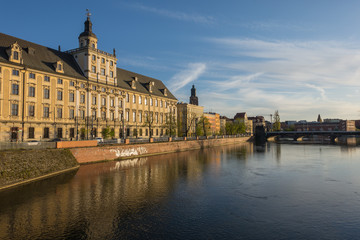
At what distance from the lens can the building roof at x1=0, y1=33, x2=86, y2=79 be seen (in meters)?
52.4


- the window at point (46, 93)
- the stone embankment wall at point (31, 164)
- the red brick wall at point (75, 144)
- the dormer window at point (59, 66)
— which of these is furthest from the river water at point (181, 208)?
the dormer window at point (59, 66)

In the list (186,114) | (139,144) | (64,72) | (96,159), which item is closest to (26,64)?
(64,72)

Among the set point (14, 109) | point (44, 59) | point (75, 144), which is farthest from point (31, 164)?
point (44, 59)

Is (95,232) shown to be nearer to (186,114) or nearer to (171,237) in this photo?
(171,237)

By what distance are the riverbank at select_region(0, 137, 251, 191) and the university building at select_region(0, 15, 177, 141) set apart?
7720 mm

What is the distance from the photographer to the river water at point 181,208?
17500 millimetres

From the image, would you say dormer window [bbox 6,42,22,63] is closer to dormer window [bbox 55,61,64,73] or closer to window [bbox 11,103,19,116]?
dormer window [bbox 55,61,64,73]

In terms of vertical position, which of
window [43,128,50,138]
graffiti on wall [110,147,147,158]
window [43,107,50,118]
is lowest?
graffiti on wall [110,147,147,158]

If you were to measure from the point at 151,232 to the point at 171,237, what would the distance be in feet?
5.34

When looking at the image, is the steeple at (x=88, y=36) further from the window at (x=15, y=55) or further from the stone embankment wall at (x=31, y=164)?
the stone embankment wall at (x=31, y=164)

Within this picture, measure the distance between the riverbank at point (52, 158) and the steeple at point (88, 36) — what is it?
33.7m

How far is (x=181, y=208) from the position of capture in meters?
22.6

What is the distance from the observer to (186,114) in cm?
13675

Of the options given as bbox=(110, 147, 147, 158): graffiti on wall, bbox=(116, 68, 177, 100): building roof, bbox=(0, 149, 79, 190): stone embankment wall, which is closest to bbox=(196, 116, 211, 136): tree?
bbox=(116, 68, 177, 100): building roof
